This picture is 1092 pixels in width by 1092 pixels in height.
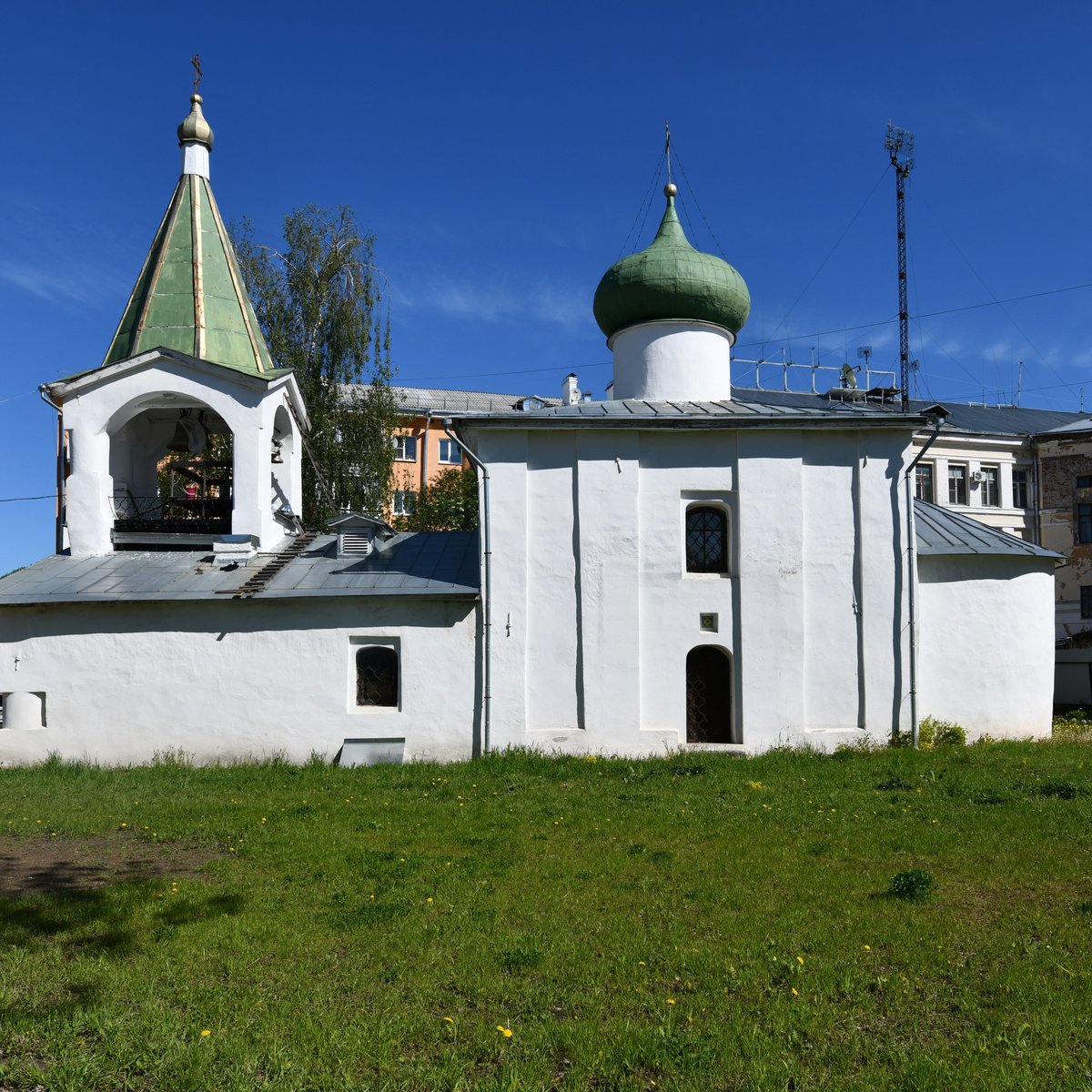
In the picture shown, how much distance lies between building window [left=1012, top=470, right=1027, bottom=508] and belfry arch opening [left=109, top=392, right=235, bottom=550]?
27.0 metres

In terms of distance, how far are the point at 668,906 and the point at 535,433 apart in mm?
8139

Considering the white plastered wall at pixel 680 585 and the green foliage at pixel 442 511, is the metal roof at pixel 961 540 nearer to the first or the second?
the white plastered wall at pixel 680 585

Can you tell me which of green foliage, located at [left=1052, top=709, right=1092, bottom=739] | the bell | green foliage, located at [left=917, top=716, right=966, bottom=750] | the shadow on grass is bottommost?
green foliage, located at [left=1052, top=709, right=1092, bottom=739]

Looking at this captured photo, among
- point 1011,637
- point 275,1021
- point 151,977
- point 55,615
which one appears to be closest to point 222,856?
point 151,977

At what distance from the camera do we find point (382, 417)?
77.1 feet

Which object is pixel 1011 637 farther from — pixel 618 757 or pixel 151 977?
pixel 151 977

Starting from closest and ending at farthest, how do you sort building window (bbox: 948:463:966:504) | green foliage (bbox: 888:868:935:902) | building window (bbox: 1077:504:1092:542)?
green foliage (bbox: 888:868:935:902)
building window (bbox: 1077:504:1092:542)
building window (bbox: 948:463:966:504)

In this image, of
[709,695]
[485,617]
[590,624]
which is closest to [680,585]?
[590,624]

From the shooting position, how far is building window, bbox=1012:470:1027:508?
106ft

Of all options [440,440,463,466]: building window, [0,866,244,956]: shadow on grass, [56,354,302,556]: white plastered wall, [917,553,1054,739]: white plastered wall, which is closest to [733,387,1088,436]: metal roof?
[440,440,463,466]: building window

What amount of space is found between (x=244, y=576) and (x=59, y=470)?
13.9ft

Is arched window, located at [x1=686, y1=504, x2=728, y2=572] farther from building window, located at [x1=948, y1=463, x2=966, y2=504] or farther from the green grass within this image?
building window, located at [x1=948, y1=463, x2=966, y2=504]

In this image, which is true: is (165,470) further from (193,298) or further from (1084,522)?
(1084,522)

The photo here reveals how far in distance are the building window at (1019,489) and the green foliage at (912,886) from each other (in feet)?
95.5
